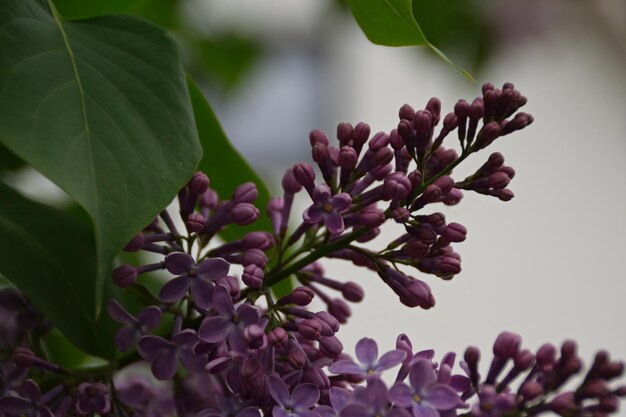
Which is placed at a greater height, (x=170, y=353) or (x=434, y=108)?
(x=434, y=108)

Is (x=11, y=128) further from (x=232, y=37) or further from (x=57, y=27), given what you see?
(x=232, y=37)

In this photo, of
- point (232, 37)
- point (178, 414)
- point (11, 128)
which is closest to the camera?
point (11, 128)

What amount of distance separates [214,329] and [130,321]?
5cm

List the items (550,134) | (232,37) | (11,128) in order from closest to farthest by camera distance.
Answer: (11,128), (232,37), (550,134)

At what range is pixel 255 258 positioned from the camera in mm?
436

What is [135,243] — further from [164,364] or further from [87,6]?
[87,6]

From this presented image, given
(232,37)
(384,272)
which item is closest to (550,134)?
(232,37)

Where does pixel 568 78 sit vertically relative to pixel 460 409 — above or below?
above

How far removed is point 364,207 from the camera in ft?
1.43

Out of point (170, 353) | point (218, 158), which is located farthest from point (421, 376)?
point (218, 158)

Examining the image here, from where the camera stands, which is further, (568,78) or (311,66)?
(568,78)

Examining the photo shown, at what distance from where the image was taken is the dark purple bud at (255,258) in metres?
0.44

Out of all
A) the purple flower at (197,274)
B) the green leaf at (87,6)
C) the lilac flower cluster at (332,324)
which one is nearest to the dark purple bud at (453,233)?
the lilac flower cluster at (332,324)

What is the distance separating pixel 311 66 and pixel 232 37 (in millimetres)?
1888
